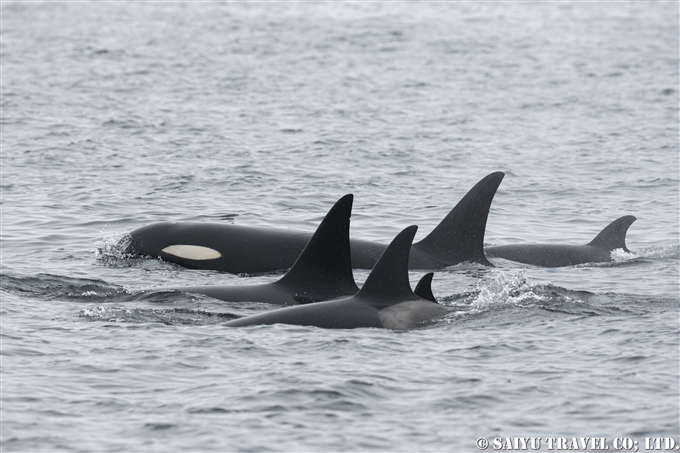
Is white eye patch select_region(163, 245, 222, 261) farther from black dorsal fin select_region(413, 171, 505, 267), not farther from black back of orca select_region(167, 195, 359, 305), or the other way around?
black dorsal fin select_region(413, 171, 505, 267)

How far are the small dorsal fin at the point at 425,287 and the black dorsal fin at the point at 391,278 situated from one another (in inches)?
11.1

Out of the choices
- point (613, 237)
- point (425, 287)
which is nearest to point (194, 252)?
point (425, 287)

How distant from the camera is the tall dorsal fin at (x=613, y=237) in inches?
691

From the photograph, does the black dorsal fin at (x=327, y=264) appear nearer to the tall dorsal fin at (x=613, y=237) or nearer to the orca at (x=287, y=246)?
the orca at (x=287, y=246)

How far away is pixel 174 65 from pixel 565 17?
33647 mm

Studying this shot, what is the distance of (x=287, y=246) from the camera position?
16.8 meters

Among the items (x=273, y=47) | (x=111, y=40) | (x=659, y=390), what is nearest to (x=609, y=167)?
(x=659, y=390)

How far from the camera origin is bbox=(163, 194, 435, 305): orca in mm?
13000

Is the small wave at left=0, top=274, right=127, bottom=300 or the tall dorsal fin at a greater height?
the tall dorsal fin

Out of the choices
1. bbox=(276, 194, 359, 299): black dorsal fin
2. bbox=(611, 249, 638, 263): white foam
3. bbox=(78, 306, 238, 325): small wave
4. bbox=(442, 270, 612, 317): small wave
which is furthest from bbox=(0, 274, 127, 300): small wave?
bbox=(611, 249, 638, 263): white foam

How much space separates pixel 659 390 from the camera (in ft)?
34.2

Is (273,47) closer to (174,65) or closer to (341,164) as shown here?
(174,65)

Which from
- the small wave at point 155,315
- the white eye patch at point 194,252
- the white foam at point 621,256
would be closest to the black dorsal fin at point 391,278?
the small wave at point 155,315

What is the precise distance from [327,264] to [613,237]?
619cm
